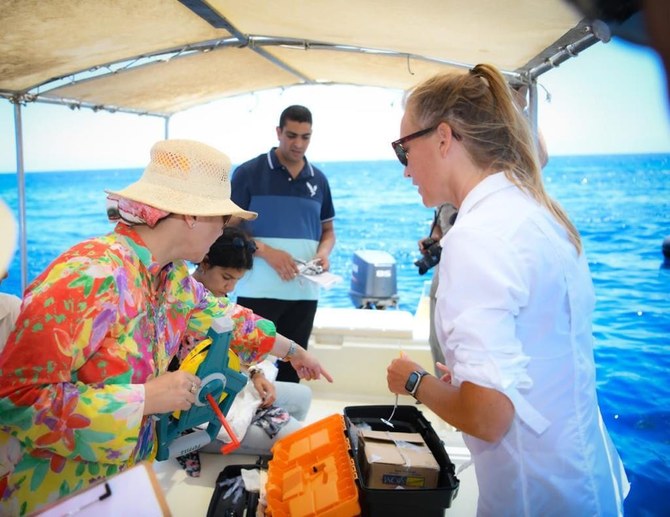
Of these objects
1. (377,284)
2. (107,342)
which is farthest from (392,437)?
(377,284)

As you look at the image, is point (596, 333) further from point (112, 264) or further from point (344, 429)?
point (112, 264)

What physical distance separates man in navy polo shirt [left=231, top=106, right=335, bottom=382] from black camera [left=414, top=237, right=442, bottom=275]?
0.70 m

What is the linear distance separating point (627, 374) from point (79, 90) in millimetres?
7175

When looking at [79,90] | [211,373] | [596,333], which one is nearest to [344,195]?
[596,333]

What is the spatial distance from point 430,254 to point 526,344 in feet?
7.32

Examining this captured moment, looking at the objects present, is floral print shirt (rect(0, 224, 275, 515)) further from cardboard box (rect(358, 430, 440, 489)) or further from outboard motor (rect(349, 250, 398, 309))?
outboard motor (rect(349, 250, 398, 309))

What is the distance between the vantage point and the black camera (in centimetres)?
319

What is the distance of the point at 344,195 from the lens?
117ft

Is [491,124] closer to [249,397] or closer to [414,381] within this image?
[414,381]

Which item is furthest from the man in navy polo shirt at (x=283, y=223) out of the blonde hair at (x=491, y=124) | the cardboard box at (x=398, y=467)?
the blonde hair at (x=491, y=124)

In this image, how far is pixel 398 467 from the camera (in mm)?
1339

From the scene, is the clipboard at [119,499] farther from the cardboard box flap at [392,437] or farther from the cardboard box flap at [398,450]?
the cardboard box flap at [392,437]

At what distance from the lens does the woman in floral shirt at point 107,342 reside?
3.32ft

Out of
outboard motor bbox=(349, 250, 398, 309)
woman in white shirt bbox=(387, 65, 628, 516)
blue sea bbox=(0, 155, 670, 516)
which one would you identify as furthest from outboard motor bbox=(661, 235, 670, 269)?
woman in white shirt bbox=(387, 65, 628, 516)
